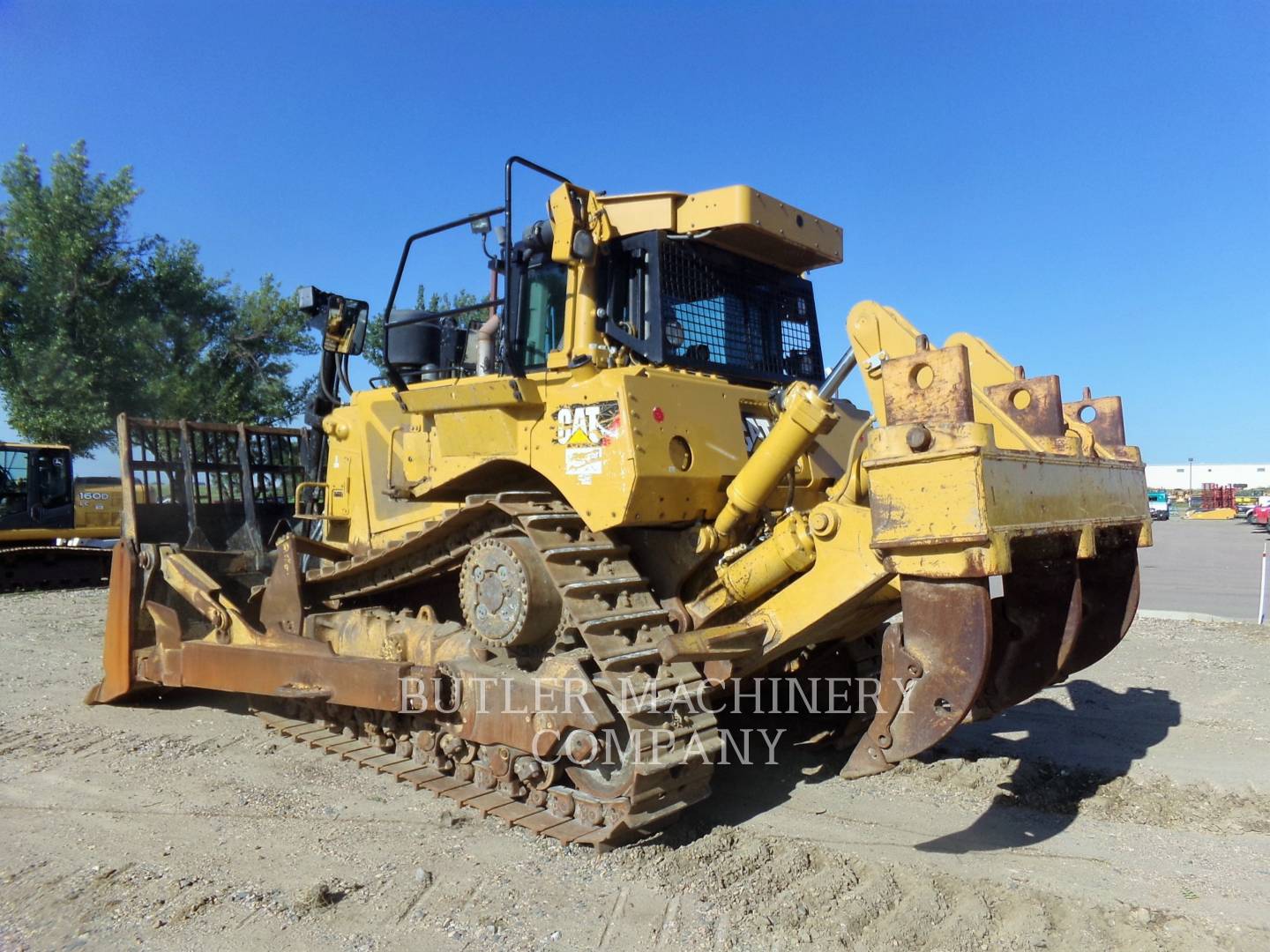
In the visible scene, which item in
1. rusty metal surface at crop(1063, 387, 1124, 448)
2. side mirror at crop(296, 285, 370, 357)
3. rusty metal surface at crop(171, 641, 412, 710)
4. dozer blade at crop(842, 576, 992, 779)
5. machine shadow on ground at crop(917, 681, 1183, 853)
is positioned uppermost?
side mirror at crop(296, 285, 370, 357)

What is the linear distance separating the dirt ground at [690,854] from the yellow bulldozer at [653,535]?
0.34 meters

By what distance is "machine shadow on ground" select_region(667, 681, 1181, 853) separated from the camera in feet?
15.3

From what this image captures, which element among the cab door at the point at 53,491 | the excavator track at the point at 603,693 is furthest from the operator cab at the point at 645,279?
the cab door at the point at 53,491

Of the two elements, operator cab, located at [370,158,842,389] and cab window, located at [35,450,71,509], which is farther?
cab window, located at [35,450,71,509]

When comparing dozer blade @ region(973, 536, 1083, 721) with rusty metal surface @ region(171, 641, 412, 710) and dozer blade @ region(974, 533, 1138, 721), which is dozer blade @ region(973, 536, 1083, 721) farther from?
rusty metal surface @ region(171, 641, 412, 710)

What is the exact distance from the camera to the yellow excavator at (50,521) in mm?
15781

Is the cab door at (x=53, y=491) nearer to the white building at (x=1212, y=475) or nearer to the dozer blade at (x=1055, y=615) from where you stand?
the dozer blade at (x=1055, y=615)

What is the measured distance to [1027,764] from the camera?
5.66 meters

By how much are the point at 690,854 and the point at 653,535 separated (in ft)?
5.41

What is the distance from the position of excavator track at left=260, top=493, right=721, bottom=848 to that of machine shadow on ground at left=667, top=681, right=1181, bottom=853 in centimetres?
45

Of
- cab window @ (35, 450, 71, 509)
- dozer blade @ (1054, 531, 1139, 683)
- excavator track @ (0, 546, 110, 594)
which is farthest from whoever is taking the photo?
cab window @ (35, 450, 71, 509)

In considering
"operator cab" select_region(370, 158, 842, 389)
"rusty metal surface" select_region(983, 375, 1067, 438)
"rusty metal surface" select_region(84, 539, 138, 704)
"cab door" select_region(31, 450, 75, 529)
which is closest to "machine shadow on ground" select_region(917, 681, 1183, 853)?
"rusty metal surface" select_region(983, 375, 1067, 438)

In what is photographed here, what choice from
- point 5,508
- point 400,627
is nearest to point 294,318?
point 5,508

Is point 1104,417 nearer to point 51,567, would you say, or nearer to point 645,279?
point 645,279
